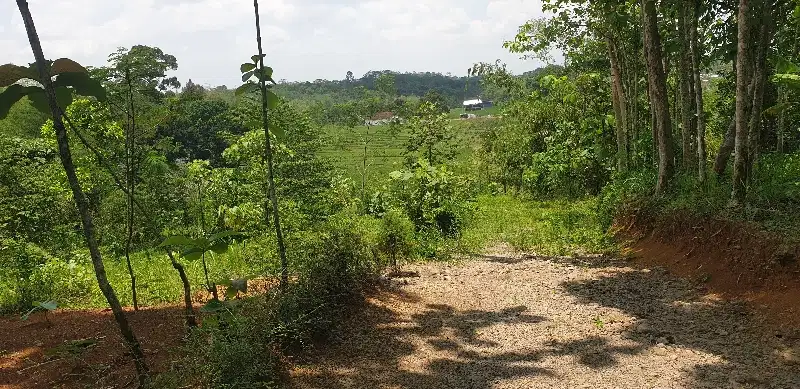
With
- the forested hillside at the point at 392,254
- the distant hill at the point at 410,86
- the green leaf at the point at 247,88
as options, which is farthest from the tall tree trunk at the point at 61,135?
the distant hill at the point at 410,86

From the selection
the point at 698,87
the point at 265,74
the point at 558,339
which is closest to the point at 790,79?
the point at 698,87

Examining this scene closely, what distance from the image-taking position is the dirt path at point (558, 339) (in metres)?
4.31

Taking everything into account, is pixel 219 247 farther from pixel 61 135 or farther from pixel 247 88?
pixel 247 88

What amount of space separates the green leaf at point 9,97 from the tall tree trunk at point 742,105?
262 inches

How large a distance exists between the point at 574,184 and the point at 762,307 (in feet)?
37.6

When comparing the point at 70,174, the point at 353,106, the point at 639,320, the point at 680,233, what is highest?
the point at 353,106

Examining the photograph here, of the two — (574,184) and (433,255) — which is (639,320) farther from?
(574,184)

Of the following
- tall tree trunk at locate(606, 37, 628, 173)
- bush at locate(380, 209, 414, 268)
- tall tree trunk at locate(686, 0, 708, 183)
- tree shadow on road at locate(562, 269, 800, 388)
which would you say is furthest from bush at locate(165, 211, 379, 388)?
tall tree trunk at locate(606, 37, 628, 173)

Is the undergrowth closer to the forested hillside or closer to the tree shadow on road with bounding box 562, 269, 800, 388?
the forested hillside

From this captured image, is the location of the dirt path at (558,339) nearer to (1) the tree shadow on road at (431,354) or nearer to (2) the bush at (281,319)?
(1) the tree shadow on road at (431,354)

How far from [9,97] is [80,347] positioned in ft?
Answer: 5.59

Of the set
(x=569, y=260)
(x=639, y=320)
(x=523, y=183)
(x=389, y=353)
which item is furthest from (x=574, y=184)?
(x=389, y=353)

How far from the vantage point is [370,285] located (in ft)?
22.3

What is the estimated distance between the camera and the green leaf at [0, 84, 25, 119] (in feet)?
8.33
